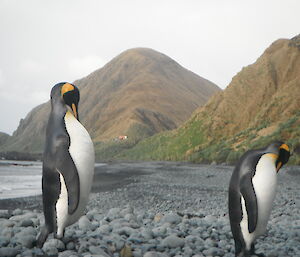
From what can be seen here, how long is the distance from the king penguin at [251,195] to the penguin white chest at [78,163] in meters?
1.81

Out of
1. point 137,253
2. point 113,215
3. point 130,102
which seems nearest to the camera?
point 137,253

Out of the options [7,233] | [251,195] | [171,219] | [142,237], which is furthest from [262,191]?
[7,233]

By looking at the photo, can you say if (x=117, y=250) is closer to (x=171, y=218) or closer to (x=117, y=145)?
(x=171, y=218)

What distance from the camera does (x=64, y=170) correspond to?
3.88 m

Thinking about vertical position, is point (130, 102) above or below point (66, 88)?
above

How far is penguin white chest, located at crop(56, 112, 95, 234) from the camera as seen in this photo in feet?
12.8

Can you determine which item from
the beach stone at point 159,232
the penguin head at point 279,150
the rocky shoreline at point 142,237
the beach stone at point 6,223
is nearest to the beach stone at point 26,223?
the rocky shoreline at point 142,237

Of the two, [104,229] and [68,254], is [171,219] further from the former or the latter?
[68,254]

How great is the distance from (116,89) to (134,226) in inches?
3496

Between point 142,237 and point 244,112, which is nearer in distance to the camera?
point 142,237

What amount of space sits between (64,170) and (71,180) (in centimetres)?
14

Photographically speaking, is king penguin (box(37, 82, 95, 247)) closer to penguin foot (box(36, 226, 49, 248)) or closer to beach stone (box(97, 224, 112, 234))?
penguin foot (box(36, 226, 49, 248))

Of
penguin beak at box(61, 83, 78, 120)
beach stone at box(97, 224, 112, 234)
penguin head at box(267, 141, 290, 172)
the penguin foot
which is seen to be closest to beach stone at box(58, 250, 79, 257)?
the penguin foot

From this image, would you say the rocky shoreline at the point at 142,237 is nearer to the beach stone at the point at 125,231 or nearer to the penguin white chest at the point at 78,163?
the beach stone at the point at 125,231
